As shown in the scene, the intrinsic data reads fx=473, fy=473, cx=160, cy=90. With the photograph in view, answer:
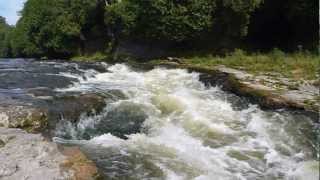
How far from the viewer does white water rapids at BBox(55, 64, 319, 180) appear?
9.12m

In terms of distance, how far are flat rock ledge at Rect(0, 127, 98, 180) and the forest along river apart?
32.6 inches

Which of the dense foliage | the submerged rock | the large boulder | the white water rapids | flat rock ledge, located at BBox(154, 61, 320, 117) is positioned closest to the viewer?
the white water rapids

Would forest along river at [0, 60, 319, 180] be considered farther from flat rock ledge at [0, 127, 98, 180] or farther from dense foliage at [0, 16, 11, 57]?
dense foliage at [0, 16, 11, 57]

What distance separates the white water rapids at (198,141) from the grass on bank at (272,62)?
4908 mm

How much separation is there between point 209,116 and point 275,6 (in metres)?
18.0

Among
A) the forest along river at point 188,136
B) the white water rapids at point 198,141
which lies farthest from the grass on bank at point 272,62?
the white water rapids at point 198,141

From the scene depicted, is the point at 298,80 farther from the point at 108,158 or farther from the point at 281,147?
the point at 108,158

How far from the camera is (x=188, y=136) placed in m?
11.5

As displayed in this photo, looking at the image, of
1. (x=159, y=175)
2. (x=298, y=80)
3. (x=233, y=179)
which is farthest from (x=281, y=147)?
(x=298, y=80)

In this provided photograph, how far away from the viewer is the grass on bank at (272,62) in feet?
63.1

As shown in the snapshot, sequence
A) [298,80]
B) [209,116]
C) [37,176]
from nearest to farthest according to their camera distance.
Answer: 1. [37,176]
2. [209,116]
3. [298,80]

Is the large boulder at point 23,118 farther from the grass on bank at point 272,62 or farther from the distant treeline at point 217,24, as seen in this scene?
the distant treeline at point 217,24

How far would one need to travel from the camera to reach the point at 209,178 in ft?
28.5

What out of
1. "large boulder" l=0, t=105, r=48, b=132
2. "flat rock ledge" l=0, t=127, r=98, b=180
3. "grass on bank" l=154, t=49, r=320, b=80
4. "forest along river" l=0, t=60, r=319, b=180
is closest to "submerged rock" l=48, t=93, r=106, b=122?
"forest along river" l=0, t=60, r=319, b=180
